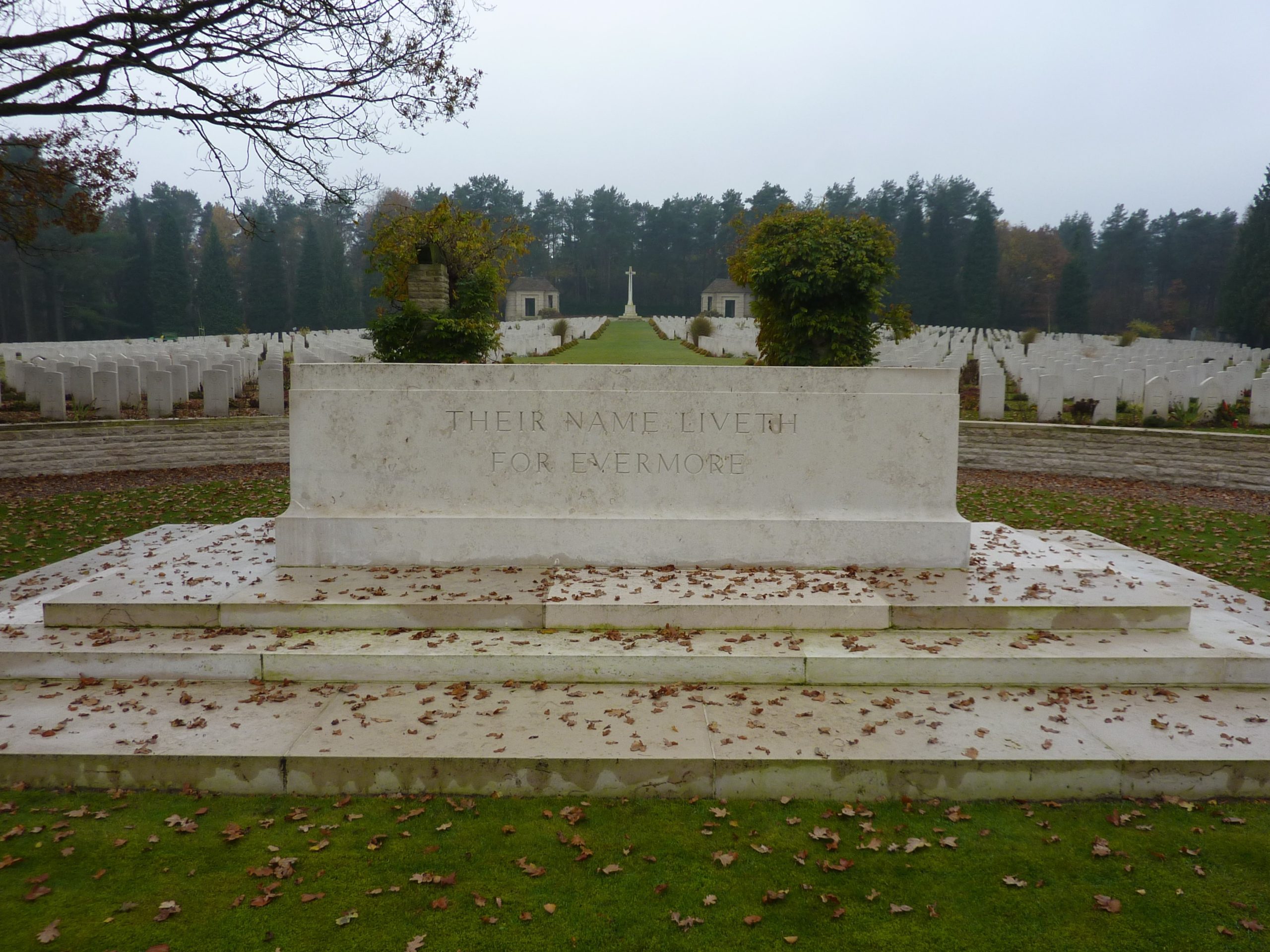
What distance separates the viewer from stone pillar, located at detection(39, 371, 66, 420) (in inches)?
476

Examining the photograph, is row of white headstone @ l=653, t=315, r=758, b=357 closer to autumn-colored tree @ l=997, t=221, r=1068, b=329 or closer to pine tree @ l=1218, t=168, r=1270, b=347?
pine tree @ l=1218, t=168, r=1270, b=347

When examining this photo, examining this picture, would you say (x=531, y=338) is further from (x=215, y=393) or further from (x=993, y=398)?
(x=993, y=398)

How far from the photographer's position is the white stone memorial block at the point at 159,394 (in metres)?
12.9

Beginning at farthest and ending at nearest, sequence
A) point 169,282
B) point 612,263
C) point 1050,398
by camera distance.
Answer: point 612,263
point 169,282
point 1050,398

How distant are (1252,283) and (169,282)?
60.3 m

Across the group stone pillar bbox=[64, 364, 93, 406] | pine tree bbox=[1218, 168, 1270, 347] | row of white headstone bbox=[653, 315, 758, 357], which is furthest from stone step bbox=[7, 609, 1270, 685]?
pine tree bbox=[1218, 168, 1270, 347]

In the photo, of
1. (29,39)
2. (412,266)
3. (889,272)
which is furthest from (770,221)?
(29,39)

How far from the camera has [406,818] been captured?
10.8ft

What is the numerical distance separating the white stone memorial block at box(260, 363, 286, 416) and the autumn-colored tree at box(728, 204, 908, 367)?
791 cm

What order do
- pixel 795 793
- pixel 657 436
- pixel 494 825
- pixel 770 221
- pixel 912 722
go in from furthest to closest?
pixel 770 221 < pixel 657 436 < pixel 912 722 < pixel 795 793 < pixel 494 825

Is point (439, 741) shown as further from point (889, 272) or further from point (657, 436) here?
point (889, 272)

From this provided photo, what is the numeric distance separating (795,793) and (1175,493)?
10.2 meters

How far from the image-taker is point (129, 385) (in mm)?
13539

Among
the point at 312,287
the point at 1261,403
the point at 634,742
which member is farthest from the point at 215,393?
the point at 312,287
